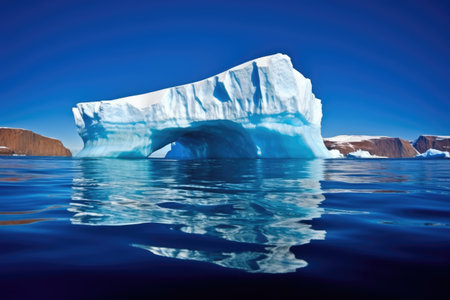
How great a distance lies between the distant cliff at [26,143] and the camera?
78750 mm

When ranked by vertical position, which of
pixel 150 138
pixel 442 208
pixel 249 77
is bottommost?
pixel 442 208

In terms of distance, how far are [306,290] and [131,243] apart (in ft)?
3.68

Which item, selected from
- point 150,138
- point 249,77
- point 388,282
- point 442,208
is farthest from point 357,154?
point 388,282

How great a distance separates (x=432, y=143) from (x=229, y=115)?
88.7 meters

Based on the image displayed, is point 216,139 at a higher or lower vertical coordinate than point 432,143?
lower

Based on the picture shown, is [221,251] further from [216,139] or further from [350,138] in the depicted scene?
[350,138]

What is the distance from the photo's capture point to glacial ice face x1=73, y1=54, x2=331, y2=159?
20500mm

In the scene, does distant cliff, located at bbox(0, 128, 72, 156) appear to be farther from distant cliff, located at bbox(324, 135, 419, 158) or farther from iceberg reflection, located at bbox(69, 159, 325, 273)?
iceberg reflection, located at bbox(69, 159, 325, 273)

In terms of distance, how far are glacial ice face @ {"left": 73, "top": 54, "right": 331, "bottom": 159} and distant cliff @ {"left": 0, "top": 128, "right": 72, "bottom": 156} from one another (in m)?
68.3

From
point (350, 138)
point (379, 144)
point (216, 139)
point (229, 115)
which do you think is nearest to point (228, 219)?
point (229, 115)

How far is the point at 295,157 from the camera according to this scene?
2248cm

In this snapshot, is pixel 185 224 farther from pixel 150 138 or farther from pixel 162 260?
pixel 150 138

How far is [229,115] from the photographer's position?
21469 mm

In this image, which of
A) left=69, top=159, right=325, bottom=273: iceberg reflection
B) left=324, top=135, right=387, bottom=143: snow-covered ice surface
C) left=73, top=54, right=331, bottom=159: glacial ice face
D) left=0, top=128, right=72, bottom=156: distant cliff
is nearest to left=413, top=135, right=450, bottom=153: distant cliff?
left=324, top=135, right=387, bottom=143: snow-covered ice surface
